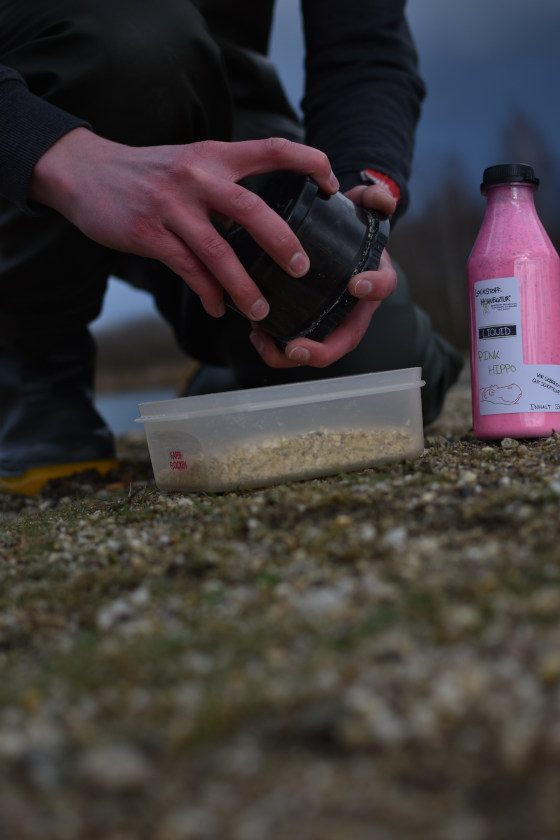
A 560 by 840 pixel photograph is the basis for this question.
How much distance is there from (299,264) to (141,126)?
2.64ft

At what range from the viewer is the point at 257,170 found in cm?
132

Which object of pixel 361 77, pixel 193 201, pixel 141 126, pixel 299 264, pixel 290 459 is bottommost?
pixel 290 459

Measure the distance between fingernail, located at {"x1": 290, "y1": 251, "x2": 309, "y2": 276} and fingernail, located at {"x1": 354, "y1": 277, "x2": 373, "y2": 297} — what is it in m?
0.12

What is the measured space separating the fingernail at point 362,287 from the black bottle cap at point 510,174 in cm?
39

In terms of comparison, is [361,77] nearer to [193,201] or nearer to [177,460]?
[193,201]

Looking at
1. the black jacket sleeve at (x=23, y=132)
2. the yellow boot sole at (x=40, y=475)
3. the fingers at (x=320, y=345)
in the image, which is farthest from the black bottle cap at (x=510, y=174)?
the yellow boot sole at (x=40, y=475)

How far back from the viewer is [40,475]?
2035 mm

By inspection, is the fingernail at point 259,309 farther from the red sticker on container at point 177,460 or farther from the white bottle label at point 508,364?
the white bottle label at point 508,364

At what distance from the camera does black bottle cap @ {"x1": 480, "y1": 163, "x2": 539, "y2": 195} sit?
4.89 feet

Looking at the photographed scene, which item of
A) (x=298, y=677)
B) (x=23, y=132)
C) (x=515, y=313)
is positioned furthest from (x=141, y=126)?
(x=298, y=677)

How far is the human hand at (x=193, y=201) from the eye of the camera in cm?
125

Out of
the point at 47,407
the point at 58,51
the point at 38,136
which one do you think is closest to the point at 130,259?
the point at 47,407

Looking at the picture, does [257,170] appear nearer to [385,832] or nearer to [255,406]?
[255,406]

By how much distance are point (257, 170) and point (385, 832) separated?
109 centimetres
